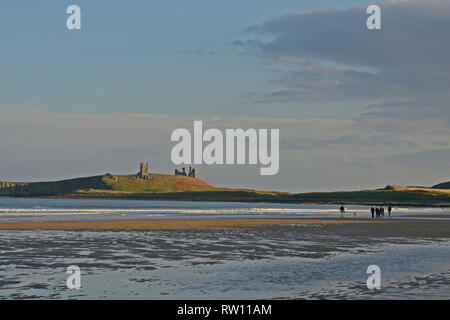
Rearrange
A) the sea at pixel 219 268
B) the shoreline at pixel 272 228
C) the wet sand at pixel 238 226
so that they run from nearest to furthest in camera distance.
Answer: the sea at pixel 219 268
the shoreline at pixel 272 228
the wet sand at pixel 238 226

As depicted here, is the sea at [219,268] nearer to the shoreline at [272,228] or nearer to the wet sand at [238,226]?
the shoreline at [272,228]

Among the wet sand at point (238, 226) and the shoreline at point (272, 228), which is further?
the wet sand at point (238, 226)

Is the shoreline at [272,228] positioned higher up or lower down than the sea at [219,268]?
lower down

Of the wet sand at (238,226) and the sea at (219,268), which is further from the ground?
the sea at (219,268)

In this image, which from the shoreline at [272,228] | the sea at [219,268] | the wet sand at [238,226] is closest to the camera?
the sea at [219,268]

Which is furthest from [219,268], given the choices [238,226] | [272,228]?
[238,226]

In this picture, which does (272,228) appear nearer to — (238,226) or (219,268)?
(238,226)

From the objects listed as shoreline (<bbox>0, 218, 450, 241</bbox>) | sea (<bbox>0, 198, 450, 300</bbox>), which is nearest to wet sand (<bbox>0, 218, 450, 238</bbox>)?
shoreline (<bbox>0, 218, 450, 241</bbox>)

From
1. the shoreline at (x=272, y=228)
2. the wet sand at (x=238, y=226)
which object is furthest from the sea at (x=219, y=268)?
the wet sand at (x=238, y=226)

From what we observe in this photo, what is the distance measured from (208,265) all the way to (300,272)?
3.58m

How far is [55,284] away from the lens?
1639 cm

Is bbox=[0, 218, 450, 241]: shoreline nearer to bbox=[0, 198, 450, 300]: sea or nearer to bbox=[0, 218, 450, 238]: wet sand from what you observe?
bbox=[0, 218, 450, 238]: wet sand
